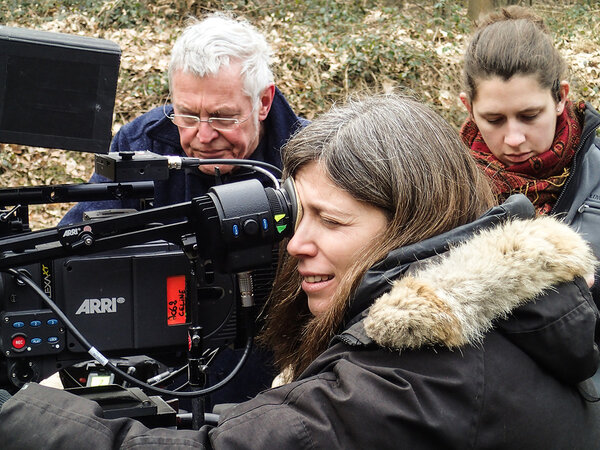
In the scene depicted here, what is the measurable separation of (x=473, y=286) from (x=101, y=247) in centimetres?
77

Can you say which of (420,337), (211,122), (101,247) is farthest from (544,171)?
(101,247)

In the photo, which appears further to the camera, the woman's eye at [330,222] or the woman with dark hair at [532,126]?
the woman with dark hair at [532,126]

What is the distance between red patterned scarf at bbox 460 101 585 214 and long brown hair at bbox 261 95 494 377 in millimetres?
746

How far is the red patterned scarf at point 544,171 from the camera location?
2.36 metres

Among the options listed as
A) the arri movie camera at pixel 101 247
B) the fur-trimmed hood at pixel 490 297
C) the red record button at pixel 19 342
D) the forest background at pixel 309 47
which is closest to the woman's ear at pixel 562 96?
the fur-trimmed hood at pixel 490 297

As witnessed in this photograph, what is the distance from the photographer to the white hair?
253cm

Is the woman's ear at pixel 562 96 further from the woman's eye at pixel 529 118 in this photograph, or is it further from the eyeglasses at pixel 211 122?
the eyeglasses at pixel 211 122

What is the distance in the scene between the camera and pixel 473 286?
132 cm

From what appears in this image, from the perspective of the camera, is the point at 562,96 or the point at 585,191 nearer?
the point at 585,191

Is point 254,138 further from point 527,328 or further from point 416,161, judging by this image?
point 527,328

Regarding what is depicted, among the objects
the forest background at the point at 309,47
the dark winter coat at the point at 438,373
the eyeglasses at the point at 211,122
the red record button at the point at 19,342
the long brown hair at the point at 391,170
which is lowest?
the forest background at the point at 309,47

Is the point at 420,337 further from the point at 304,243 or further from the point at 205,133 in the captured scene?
the point at 205,133

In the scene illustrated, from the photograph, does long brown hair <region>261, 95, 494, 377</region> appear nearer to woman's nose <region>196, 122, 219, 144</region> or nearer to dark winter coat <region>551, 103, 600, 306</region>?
dark winter coat <region>551, 103, 600, 306</region>

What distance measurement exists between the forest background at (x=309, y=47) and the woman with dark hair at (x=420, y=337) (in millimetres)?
4967
